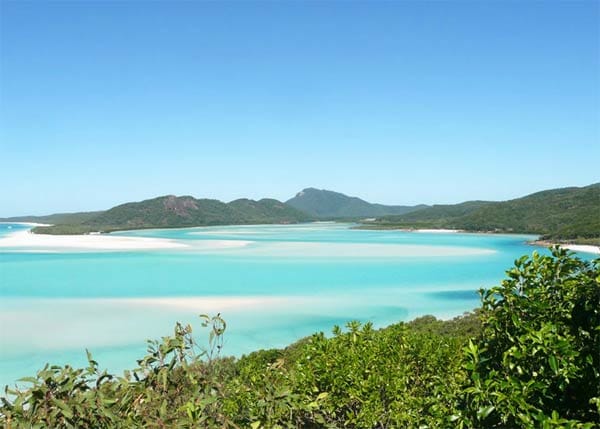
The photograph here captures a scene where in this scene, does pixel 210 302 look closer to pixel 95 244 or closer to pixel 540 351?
pixel 540 351

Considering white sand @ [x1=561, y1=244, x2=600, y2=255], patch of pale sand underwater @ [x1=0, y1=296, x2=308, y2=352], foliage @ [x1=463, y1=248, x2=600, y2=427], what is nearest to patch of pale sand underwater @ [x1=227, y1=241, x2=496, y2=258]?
white sand @ [x1=561, y1=244, x2=600, y2=255]

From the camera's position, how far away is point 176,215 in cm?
13450

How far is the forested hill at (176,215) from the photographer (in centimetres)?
11956

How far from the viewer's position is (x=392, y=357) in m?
4.73

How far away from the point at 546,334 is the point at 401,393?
2.72m

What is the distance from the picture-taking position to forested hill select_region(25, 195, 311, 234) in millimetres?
119562

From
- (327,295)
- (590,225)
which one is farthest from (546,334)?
(590,225)

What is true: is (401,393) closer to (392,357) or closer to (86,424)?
(392,357)

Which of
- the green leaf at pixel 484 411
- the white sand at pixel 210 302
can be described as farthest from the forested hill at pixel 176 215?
the green leaf at pixel 484 411

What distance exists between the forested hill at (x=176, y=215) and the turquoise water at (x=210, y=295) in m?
59.7

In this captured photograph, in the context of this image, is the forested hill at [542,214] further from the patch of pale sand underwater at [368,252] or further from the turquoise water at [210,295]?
the turquoise water at [210,295]

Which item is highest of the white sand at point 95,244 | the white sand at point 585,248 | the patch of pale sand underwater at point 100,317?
the white sand at point 95,244

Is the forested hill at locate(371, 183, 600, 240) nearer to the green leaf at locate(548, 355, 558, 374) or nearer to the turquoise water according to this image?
the turquoise water

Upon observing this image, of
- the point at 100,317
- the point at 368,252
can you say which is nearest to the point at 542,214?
the point at 368,252
